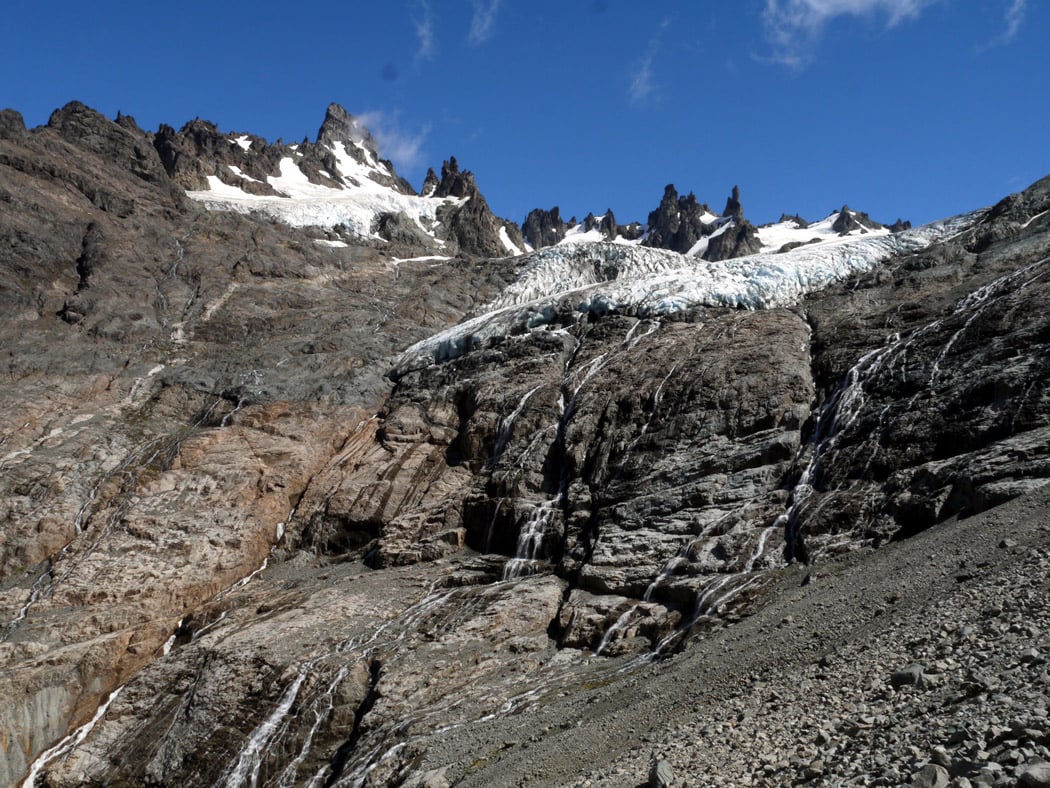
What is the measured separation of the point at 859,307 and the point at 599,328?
14.3 meters

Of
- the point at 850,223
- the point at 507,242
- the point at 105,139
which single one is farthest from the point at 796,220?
the point at 105,139

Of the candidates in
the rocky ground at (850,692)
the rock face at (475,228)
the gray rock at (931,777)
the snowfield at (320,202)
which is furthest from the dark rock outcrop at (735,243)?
the gray rock at (931,777)

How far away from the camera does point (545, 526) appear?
104 ft

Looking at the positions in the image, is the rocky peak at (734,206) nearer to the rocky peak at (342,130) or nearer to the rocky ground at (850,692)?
the rocky peak at (342,130)

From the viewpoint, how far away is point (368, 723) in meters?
22.0

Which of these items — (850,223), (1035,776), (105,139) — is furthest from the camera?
(850,223)

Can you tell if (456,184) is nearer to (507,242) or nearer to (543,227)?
(507,242)

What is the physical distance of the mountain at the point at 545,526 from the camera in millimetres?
15461

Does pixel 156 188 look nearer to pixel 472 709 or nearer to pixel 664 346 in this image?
pixel 664 346

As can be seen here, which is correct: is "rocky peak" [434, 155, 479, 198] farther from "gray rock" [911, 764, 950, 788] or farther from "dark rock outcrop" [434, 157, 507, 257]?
"gray rock" [911, 764, 950, 788]

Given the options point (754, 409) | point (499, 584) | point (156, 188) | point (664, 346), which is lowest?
point (499, 584)

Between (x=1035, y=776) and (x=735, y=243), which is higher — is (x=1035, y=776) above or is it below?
below

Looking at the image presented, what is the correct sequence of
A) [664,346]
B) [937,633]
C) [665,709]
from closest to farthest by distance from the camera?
[937,633], [665,709], [664,346]

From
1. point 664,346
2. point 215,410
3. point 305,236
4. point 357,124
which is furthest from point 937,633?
point 357,124
